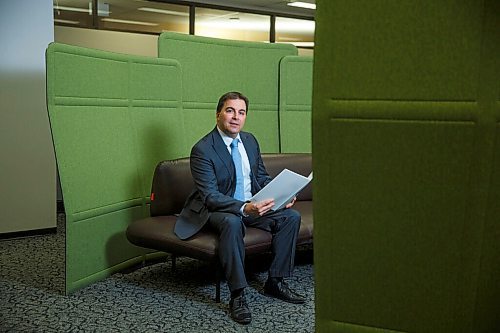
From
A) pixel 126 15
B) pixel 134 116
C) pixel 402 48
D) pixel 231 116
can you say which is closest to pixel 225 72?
pixel 134 116

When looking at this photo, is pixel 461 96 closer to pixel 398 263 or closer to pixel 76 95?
pixel 398 263

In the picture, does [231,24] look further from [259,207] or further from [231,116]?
[259,207]

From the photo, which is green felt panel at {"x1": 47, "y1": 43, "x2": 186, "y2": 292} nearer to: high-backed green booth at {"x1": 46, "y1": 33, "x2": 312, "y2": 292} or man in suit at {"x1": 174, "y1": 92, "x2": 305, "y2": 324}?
high-backed green booth at {"x1": 46, "y1": 33, "x2": 312, "y2": 292}

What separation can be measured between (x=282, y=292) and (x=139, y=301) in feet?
2.71

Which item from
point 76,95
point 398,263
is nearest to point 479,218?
point 398,263

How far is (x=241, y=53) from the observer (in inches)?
190

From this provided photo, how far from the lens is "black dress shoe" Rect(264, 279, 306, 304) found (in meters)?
3.52

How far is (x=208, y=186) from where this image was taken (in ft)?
11.5

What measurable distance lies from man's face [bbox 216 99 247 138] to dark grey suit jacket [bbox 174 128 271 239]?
0.26 feet

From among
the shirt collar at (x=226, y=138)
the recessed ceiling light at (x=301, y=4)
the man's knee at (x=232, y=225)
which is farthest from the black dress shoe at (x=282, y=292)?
the recessed ceiling light at (x=301, y=4)

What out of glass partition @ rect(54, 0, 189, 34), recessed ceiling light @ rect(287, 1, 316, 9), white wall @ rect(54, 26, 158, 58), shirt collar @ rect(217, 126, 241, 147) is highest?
recessed ceiling light @ rect(287, 1, 316, 9)

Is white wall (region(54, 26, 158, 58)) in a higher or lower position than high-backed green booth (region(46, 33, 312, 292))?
higher

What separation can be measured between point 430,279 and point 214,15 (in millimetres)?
7319

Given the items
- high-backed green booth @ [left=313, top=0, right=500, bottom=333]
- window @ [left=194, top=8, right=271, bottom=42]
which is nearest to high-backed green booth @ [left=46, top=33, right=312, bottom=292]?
high-backed green booth @ [left=313, top=0, right=500, bottom=333]
